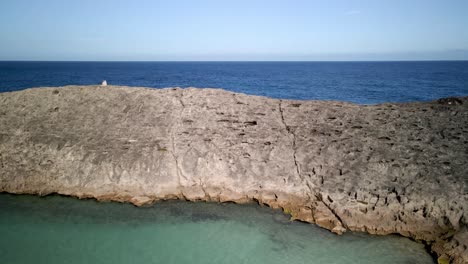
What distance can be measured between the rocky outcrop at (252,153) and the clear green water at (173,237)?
2.16ft

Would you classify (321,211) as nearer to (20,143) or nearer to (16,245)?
(16,245)

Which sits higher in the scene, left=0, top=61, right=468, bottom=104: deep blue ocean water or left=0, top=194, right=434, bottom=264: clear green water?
left=0, top=61, right=468, bottom=104: deep blue ocean water

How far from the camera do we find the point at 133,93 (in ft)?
56.5

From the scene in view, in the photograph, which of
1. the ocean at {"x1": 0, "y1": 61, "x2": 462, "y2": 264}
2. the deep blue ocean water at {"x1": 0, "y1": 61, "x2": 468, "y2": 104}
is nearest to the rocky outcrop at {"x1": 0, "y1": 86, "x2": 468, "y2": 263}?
the ocean at {"x1": 0, "y1": 61, "x2": 462, "y2": 264}

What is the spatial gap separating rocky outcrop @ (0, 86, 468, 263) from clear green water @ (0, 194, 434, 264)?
66 cm

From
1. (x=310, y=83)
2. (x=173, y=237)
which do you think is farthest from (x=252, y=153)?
(x=310, y=83)

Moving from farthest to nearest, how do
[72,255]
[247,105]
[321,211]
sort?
[247,105]
[321,211]
[72,255]

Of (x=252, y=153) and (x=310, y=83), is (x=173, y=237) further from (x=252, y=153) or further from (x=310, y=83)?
(x=310, y=83)

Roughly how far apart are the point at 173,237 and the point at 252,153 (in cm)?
513

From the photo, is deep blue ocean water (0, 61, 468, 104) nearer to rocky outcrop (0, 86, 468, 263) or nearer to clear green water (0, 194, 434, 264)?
rocky outcrop (0, 86, 468, 263)

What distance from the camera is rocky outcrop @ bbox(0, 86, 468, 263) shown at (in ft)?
39.5

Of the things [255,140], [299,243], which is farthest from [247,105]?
[299,243]

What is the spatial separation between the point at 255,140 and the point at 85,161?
7907 millimetres

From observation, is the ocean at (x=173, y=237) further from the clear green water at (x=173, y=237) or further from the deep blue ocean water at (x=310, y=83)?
the deep blue ocean water at (x=310, y=83)
